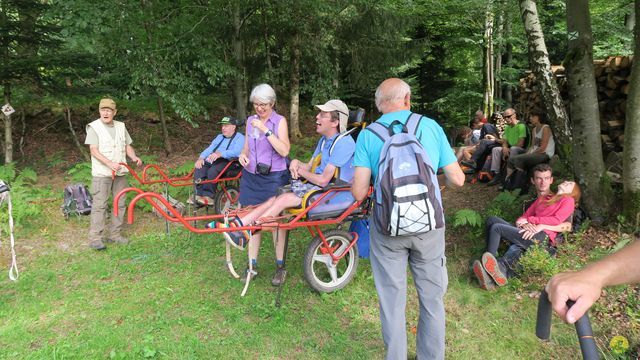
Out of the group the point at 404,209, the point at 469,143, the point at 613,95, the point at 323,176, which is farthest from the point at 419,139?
the point at 469,143

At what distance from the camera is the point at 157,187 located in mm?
7230

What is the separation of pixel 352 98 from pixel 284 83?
2.70 meters

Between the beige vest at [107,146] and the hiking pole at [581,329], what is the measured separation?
5379mm

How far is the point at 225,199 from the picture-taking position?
653 cm

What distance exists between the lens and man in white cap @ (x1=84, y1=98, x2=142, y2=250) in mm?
5184

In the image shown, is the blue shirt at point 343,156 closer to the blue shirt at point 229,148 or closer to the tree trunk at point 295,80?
the blue shirt at point 229,148

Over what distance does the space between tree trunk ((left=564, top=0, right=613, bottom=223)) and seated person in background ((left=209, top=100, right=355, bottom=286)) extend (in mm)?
2707

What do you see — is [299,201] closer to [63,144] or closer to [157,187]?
[157,187]

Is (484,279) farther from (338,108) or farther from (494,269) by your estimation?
(338,108)

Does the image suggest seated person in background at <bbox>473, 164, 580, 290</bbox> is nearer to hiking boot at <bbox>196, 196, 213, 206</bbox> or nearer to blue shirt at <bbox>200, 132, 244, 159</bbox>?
blue shirt at <bbox>200, 132, 244, 159</bbox>

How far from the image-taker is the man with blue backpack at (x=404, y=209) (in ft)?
7.88

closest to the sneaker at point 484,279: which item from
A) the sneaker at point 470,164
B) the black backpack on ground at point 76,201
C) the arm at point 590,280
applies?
the arm at point 590,280

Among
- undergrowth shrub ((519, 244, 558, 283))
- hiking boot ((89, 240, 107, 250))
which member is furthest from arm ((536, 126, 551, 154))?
hiking boot ((89, 240, 107, 250))

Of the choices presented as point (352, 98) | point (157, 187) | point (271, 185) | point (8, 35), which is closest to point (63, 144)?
point (8, 35)
